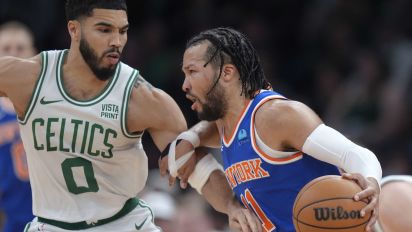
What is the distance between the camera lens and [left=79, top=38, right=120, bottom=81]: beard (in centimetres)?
557

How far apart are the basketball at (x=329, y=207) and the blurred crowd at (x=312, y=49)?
176 inches

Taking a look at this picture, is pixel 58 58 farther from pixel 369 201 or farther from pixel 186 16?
pixel 186 16

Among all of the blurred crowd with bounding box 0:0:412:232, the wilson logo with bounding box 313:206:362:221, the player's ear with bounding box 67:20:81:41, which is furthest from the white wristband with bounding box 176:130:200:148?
the blurred crowd with bounding box 0:0:412:232

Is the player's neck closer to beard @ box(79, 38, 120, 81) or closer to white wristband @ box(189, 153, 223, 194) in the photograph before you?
white wristband @ box(189, 153, 223, 194)

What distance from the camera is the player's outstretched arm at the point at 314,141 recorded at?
15.6 ft

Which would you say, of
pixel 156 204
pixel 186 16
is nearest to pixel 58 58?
pixel 156 204

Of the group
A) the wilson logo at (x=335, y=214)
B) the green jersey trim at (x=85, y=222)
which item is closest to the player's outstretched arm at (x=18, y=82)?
the green jersey trim at (x=85, y=222)

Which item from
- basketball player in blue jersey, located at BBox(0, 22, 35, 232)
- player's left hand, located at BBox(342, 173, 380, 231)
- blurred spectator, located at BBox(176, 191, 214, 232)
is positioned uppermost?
player's left hand, located at BBox(342, 173, 380, 231)

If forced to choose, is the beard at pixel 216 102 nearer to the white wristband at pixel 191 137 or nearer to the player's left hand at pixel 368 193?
the white wristband at pixel 191 137

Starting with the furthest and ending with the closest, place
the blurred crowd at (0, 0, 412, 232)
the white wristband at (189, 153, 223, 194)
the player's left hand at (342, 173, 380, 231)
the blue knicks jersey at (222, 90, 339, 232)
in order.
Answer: the blurred crowd at (0, 0, 412, 232) < the white wristband at (189, 153, 223, 194) < the blue knicks jersey at (222, 90, 339, 232) < the player's left hand at (342, 173, 380, 231)

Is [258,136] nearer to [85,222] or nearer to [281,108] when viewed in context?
[281,108]

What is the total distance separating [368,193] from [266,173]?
760 mm

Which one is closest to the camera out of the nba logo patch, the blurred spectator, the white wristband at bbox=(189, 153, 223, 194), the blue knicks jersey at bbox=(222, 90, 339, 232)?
the blue knicks jersey at bbox=(222, 90, 339, 232)

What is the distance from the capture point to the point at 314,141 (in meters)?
4.89
